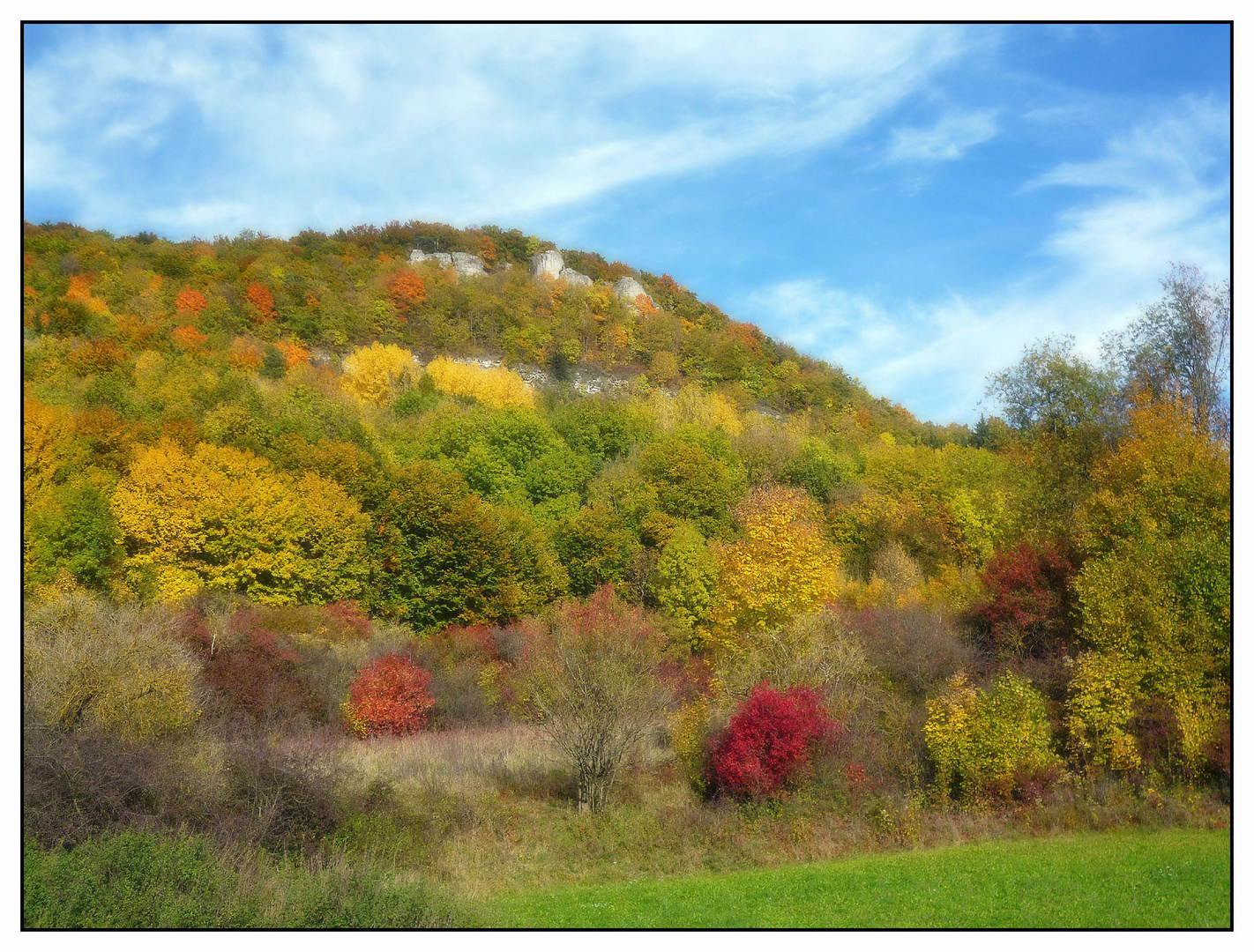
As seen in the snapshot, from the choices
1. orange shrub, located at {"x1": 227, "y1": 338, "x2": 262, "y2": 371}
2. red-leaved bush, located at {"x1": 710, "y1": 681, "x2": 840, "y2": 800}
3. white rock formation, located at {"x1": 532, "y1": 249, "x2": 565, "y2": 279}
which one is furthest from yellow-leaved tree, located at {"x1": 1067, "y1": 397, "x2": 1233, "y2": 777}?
white rock formation, located at {"x1": 532, "y1": 249, "x2": 565, "y2": 279}

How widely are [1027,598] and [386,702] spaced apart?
80.5 feet

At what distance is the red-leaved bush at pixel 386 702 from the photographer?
1238 inches

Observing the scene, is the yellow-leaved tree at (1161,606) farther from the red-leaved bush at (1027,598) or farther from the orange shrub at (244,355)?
the orange shrub at (244,355)

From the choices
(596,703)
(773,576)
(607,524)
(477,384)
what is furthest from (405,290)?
(596,703)

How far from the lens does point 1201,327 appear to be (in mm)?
28719

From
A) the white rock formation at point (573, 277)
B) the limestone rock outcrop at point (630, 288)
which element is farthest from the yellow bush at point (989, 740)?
the white rock formation at point (573, 277)

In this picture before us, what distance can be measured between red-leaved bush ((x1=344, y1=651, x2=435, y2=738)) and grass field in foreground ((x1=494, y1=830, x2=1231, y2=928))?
15762 millimetres

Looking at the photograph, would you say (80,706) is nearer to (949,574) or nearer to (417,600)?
(417,600)

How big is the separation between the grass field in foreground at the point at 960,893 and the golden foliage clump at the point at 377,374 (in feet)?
222

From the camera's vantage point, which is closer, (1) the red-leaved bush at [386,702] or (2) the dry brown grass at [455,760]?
(2) the dry brown grass at [455,760]

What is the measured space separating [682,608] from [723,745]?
21.2 meters

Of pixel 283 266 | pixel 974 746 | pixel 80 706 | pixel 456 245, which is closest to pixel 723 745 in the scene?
pixel 974 746

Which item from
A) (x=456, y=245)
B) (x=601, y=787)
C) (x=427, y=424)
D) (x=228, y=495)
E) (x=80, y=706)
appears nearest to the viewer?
(x=80, y=706)

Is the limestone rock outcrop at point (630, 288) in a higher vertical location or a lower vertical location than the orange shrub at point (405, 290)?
higher
